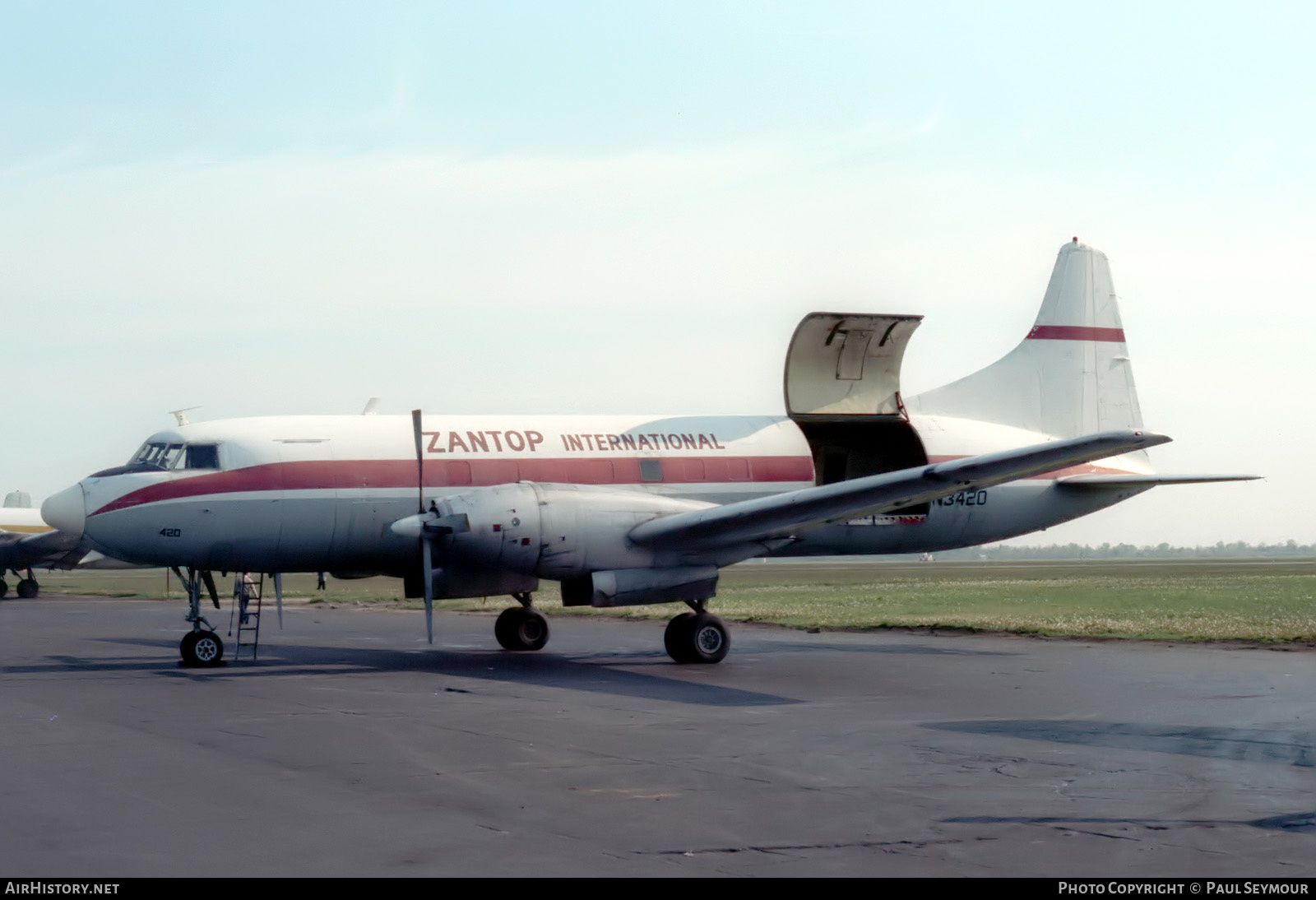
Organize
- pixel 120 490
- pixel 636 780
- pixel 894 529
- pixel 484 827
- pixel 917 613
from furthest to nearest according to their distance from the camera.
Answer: pixel 917 613
pixel 894 529
pixel 120 490
pixel 636 780
pixel 484 827

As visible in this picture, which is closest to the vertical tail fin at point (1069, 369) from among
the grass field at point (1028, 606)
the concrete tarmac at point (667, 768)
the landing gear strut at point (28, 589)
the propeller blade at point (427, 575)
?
the grass field at point (1028, 606)

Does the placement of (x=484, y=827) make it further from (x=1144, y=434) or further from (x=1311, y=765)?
(x=1144, y=434)

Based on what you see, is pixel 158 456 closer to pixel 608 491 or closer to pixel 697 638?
pixel 608 491

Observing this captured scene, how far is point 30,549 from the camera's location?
5059cm

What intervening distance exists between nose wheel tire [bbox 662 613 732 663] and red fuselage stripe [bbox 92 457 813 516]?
9.41ft

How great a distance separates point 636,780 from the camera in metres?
9.84

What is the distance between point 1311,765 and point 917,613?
2076cm

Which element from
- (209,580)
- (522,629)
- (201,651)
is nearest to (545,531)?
(522,629)

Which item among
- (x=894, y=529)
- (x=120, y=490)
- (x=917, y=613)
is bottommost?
(x=917, y=613)

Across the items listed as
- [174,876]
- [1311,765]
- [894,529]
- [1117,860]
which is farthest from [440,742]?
[894,529]

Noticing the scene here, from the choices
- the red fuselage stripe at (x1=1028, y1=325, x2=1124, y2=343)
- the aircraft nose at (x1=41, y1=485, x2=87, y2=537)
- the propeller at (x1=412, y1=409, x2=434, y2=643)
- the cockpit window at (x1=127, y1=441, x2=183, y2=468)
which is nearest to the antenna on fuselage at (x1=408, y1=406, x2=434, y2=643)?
the propeller at (x1=412, y1=409, x2=434, y2=643)

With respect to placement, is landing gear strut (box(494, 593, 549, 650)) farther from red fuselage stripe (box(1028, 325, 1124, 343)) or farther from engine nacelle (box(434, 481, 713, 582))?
red fuselage stripe (box(1028, 325, 1124, 343))

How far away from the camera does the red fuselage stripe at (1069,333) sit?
26.5 meters

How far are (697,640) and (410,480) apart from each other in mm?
5163
